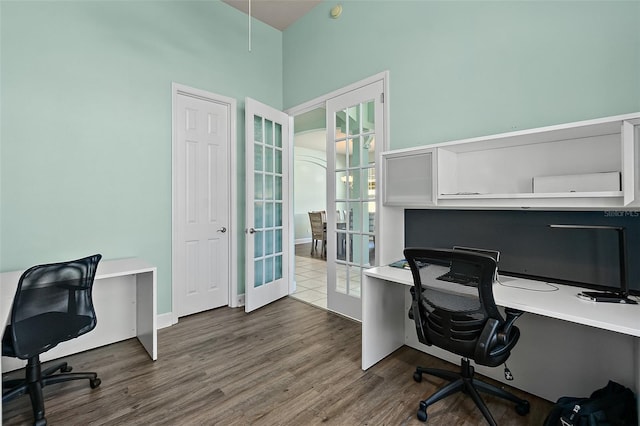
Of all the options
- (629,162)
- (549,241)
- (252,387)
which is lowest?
(252,387)

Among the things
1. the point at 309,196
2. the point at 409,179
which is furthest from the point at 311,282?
the point at 309,196

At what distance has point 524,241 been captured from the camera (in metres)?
2.00

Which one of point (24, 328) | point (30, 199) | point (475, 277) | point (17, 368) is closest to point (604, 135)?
point (475, 277)

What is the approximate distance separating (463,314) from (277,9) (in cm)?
378

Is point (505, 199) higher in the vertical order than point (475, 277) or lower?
higher

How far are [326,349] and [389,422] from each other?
0.90 meters

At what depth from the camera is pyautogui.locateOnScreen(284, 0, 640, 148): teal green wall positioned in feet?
5.65

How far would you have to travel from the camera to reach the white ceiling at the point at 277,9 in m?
3.43

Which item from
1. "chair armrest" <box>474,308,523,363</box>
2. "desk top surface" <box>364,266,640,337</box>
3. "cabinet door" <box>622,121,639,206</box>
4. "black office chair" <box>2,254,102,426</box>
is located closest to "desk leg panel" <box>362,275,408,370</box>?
"desk top surface" <box>364,266,640,337</box>

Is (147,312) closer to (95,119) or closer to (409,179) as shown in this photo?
(95,119)

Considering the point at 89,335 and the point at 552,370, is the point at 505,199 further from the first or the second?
the point at 89,335

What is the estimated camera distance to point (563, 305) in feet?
4.97

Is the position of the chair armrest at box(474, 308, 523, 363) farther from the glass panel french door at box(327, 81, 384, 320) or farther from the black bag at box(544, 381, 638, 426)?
the glass panel french door at box(327, 81, 384, 320)

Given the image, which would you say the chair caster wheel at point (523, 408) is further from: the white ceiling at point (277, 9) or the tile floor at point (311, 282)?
the white ceiling at point (277, 9)
